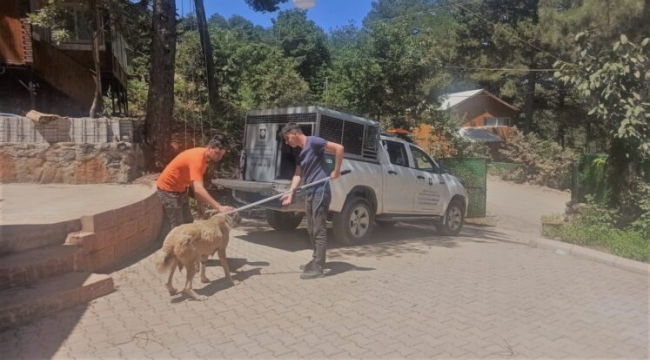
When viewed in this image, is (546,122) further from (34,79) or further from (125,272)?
(125,272)

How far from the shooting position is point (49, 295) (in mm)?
4086

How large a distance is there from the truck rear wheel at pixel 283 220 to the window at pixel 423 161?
2424 millimetres

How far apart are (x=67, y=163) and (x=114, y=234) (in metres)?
4.05

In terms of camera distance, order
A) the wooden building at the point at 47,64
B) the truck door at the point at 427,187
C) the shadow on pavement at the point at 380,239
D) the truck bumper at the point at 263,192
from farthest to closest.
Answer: the wooden building at the point at 47,64 < the truck door at the point at 427,187 < the shadow on pavement at the point at 380,239 < the truck bumper at the point at 263,192

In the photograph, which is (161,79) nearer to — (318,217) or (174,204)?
(174,204)

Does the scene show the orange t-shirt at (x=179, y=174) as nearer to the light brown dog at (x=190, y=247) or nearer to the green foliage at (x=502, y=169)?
the light brown dog at (x=190, y=247)

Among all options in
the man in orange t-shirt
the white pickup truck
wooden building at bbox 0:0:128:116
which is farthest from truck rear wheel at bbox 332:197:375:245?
wooden building at bbox 0:0:128:116

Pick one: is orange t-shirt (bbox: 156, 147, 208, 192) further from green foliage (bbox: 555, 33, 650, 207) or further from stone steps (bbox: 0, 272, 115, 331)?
green foliage (bbox: 555, 33, 650, 207)

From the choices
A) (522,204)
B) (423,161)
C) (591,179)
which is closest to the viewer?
(423,161)

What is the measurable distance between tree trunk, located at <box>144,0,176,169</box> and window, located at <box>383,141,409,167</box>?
4.94m

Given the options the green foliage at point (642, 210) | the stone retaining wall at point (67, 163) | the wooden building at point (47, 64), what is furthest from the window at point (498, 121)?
the stone retaining wall at point (67, 163)

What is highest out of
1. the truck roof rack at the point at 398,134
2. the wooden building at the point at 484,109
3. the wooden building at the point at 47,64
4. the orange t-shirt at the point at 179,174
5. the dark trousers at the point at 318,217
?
the wooden building at the point at 484,109

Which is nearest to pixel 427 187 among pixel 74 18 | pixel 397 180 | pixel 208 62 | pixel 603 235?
pixel 397 180

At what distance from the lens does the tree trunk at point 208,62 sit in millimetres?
14688
